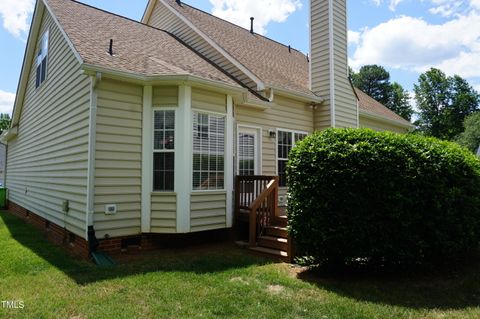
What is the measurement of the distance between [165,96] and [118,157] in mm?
1463

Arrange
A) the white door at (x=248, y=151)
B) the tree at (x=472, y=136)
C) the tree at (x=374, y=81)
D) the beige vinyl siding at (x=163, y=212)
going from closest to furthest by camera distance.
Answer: the beige vinyl siding at (x=163, y=212) < the white door at (x=248, y=151) < the tree at (x=472, y=136) < the tree at (x=374, y=81)

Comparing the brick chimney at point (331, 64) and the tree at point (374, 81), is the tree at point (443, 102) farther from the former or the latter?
the brick chimney at point (331, 64)

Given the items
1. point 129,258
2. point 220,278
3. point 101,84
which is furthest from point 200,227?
point 101,84

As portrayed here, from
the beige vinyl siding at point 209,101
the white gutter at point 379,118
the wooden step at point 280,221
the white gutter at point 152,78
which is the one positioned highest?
the white gutter at point 379,118

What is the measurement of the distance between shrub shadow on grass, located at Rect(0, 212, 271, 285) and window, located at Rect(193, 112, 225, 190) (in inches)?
49.3

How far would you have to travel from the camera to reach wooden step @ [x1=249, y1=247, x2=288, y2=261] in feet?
19.8

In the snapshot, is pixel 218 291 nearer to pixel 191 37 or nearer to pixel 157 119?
pixel 157 119

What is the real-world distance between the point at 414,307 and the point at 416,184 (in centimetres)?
166

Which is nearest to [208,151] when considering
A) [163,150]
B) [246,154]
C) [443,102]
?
[163,150]

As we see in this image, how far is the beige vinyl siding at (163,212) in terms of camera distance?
6.44 meters

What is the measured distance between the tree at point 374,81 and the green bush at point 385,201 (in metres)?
41.0

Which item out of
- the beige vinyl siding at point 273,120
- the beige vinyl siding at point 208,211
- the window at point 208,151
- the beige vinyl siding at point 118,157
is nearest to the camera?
the beige vinyl siding at point 118,157

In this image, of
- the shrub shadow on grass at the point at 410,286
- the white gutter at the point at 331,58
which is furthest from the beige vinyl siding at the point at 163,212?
the white gutter at the point at 331,58

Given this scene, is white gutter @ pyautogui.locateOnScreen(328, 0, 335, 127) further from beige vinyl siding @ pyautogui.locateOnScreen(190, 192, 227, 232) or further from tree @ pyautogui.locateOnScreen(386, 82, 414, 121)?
tree @ pyautogui.locateOnScreen(386, 82, 414, 121)
